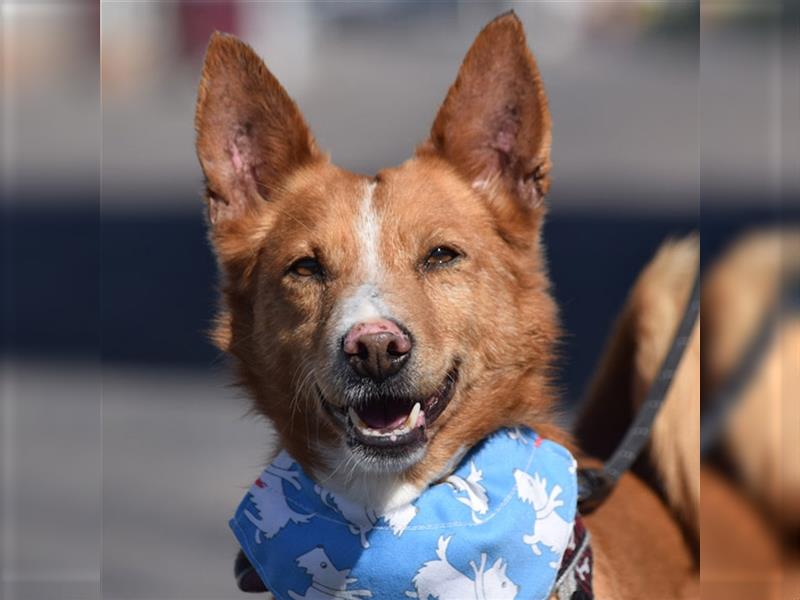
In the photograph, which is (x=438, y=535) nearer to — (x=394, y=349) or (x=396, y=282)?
(x=394, y=349)

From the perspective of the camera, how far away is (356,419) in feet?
8.57

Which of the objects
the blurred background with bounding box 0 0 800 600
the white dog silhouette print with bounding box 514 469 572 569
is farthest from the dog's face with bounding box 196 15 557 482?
the blurred background with bounding box 0 0 800 600

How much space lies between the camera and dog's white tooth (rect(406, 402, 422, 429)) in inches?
102

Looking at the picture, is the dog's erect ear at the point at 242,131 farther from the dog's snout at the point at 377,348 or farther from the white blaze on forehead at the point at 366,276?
the dog's snout at the point at 377,348

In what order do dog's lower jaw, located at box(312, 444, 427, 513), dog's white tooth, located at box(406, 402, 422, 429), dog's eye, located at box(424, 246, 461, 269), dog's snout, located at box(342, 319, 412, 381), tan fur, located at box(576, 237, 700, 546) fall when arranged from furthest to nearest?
tan fur, located at box(576, 237, 700, 546), dog's eye, located at box(424, 246, 461, 269), dog's lower jaw, located at box(312, 444, 427, 513), dog's white tooth, located at box(406, 402, 422, 429), dog's snout, located at box(342, 319, 412, 381)

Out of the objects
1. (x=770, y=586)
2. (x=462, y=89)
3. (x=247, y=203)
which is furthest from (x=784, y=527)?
(x=247, y=203)

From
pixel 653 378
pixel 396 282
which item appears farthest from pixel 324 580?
pixel 653 378

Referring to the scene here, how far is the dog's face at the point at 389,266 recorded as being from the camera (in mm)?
2596

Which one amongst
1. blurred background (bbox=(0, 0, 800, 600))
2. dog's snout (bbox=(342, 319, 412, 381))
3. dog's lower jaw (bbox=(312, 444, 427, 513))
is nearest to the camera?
blurred background (bbox=(0, 0, 800, 600))

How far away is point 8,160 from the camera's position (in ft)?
6.23

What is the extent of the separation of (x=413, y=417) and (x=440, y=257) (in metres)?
0.44

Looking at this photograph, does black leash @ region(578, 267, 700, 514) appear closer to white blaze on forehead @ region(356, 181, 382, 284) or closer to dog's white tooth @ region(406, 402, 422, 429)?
dog's white tooth @ region(406, 402, 422, 429)

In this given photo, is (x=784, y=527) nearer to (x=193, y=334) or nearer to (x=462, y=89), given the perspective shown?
(x=462, y=89)

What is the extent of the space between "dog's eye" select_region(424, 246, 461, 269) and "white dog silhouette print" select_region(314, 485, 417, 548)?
59 cm
